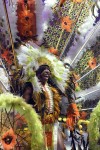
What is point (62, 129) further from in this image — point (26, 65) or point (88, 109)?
point (26, 65)

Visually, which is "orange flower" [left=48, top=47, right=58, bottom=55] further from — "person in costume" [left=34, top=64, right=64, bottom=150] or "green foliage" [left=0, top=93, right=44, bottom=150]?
"green foliage" [left=0, top=93, right=44, bottom=150]

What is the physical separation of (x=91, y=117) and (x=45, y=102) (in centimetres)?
28

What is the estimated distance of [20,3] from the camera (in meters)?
2.62

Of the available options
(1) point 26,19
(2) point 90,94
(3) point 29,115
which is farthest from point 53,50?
(3) point 29,115

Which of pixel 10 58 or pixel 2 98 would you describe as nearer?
pixel 2 98

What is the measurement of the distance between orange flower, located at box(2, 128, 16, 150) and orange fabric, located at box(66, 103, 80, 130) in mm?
446

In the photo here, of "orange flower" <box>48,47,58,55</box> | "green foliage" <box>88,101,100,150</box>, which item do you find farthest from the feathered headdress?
"green foliage" <box>88,101,100,150</box>

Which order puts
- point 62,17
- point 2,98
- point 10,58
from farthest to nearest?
point 62,17
point 10,58
point 2,98

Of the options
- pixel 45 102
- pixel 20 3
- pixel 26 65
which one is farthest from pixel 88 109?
pixel 20 3

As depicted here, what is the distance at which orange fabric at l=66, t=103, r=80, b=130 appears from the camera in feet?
9.01

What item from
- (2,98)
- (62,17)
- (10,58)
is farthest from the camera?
(62,17)

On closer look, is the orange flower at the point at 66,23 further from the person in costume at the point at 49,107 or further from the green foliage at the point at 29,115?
the green foliage at the point at 29,115

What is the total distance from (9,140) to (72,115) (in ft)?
1.71

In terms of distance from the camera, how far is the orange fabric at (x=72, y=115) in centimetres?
275
